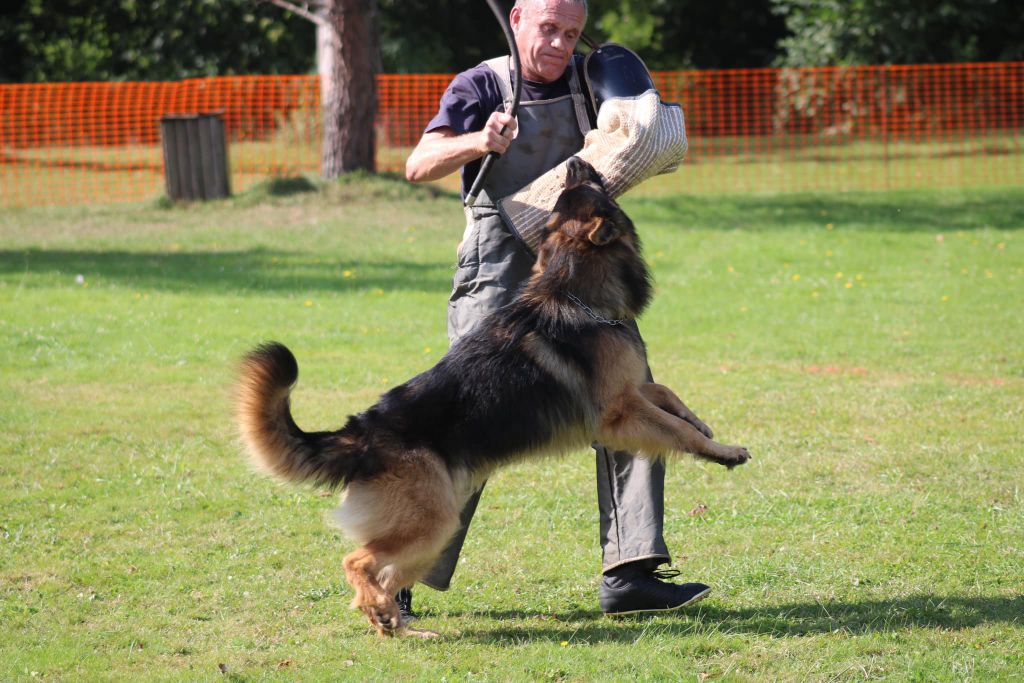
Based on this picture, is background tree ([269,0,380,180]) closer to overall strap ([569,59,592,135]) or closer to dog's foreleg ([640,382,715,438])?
overall strap ([569,59,592,135])

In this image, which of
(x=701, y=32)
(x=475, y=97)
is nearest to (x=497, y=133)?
(x=475, y=97)

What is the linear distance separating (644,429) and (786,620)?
0.99m

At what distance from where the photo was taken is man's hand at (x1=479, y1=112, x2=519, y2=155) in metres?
3.96

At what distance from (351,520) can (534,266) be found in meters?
1.19

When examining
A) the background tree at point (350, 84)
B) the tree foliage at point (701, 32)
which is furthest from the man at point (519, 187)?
the tree foliage at point (701, 32)

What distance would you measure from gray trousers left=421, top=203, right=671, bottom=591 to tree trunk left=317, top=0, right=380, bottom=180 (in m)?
11.3

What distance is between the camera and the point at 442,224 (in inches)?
572

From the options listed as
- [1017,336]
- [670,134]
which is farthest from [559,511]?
[1017,336]

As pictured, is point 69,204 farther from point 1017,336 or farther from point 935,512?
point 935,512

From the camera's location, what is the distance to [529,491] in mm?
5895

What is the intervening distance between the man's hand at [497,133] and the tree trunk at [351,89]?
1166 centimetres

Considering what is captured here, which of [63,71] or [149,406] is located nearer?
[149,406]

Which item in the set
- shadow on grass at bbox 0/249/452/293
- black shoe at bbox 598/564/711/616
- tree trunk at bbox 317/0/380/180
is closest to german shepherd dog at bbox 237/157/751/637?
black shoe at bbox 598/564/711/616

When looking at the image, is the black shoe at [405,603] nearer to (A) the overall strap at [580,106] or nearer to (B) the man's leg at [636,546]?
(B) the man's leg at [636,546]
